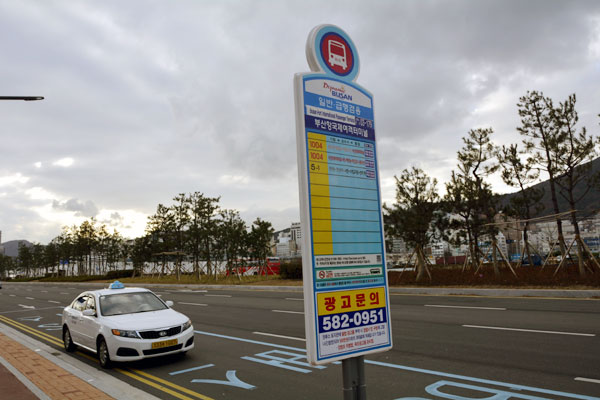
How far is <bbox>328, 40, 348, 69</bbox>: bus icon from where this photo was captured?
12.0ft

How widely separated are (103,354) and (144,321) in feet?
3.16

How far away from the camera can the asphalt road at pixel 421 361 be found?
634 centimetres

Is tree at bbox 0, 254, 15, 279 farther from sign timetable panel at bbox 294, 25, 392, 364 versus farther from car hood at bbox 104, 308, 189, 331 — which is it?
sign timetable panel at bbox 294, 25, 392, 364

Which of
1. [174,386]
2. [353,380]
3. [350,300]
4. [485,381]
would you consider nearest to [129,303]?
[174,386]

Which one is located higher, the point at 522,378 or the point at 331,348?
the point at 331,348

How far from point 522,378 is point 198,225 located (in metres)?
38.7

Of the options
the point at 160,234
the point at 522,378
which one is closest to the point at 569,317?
the point at 522,378

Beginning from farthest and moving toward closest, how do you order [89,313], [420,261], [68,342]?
[420,261], [68,342], [89,313]

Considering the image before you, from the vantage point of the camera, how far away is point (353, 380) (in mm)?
Answer: 3314

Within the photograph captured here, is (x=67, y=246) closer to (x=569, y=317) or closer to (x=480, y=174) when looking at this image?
(x=480, y=174)

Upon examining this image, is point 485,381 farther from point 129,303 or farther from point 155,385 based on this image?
point 129,303

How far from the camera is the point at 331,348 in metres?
3.12

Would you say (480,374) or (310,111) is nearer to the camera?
(310,111)

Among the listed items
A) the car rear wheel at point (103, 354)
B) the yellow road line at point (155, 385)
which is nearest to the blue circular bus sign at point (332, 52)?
the yellow road line at point (155, 385)
